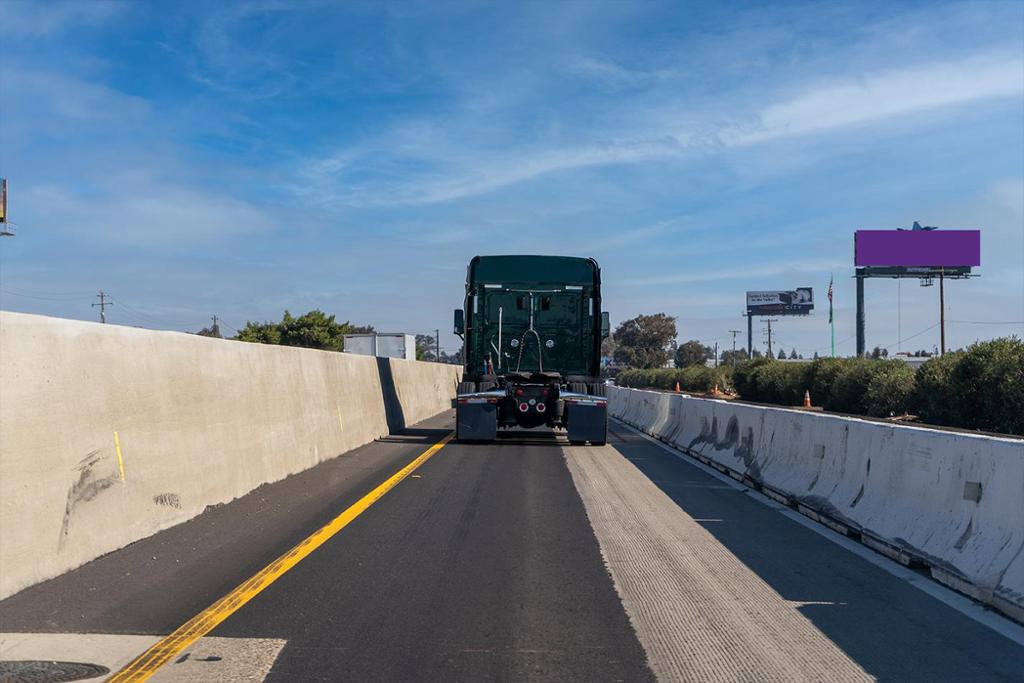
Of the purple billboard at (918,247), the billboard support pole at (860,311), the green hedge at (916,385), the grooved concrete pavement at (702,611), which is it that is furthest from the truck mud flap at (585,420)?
the billboard support pole at (860,311)

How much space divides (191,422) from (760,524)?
19.8 feet

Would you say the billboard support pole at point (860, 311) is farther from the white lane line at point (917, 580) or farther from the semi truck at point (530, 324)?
the white lane line at point (917, 580)

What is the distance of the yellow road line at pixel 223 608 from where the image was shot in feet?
17.1

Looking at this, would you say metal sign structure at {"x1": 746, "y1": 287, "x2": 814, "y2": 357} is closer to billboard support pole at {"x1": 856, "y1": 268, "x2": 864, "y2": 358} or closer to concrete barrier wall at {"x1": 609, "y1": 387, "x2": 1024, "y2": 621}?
billboard support pole at {"x1": 856, "y1": 268, "x2": 864, "y2": 358}

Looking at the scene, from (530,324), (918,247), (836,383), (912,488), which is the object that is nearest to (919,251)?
(918,247)

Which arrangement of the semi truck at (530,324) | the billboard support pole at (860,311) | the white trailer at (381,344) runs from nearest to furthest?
1. the semi truck at (530,324)
2. the white trailer at (381,344)
3. the billboard support pole at (860,311)

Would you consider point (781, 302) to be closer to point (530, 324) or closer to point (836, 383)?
point (836, 383)

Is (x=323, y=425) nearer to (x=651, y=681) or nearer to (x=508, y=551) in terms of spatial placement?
(x=508, y=551)

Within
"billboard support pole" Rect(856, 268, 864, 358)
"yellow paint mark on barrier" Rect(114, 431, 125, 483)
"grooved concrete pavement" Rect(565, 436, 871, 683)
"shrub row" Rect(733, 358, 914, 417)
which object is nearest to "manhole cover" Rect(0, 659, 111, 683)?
"grooved concrete pavement" Rect(565, 436, 871, 683)

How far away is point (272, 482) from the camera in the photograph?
1286cm

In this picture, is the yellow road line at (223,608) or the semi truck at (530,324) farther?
the semi truck at (530,324)

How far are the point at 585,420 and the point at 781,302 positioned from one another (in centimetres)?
12734

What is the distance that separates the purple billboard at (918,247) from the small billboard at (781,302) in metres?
55.1

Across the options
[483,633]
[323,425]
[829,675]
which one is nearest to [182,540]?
[483,633]
